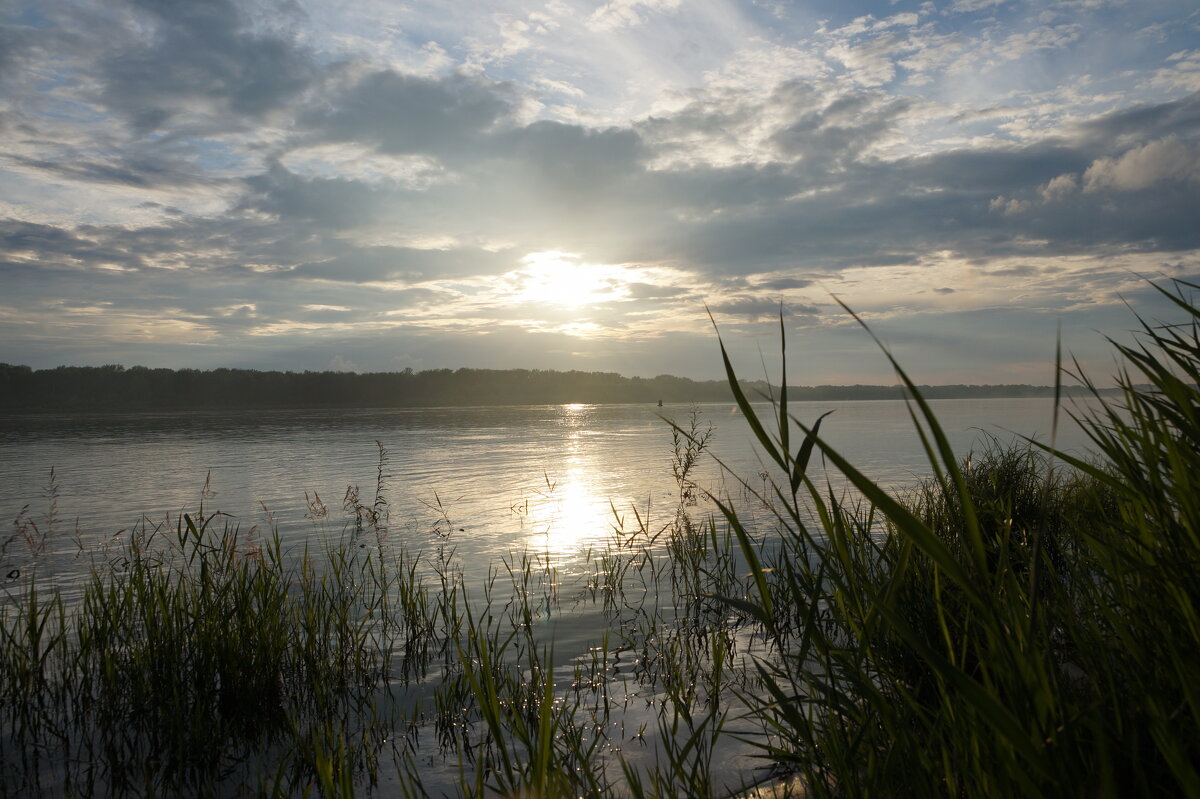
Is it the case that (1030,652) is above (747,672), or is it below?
above

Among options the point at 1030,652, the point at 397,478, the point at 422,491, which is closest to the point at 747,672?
the point at 1030,652

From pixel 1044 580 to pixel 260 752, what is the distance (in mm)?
7027

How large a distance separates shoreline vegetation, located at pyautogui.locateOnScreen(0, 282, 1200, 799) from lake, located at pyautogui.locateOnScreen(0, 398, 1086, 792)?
18.6 inches

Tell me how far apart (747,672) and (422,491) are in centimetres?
1518

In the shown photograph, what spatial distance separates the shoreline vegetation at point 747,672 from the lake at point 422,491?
473 millimetres

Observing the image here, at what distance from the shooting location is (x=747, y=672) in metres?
6.47

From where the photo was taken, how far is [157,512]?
16359 mm

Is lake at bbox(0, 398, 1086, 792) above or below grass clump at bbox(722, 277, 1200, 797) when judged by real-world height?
below

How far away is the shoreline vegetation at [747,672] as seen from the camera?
6.31 feet

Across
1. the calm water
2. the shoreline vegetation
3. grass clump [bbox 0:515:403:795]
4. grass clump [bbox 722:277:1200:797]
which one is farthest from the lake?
grass clump [bbox 722:277:1200:797]

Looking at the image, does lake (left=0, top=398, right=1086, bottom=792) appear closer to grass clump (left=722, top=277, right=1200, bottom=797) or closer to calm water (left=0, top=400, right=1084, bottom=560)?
calm water (left=0, top=400, right=1084, bottom=560)

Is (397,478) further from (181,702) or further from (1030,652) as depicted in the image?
(1030,652)

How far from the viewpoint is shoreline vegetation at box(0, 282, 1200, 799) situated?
192cm

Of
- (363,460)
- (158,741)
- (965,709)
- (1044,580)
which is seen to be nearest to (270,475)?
(363,460)
